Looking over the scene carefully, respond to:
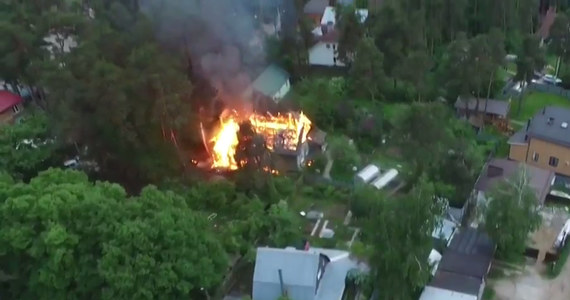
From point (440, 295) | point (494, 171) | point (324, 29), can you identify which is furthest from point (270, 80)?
point (440, 295)

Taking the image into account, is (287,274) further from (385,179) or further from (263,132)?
(263,132)

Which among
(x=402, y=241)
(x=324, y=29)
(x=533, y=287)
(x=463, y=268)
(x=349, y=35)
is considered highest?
(x=349, y=35)

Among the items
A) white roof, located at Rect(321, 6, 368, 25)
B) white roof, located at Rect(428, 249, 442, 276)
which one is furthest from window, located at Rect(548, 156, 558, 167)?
white roof, located at Rect(321, 6, 368, 25)

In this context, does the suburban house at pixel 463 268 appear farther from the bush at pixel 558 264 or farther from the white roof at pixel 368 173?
the white roof at pixel 368 173

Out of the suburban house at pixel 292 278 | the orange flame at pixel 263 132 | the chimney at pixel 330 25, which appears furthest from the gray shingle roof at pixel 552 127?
the chimney at pixel 330 25

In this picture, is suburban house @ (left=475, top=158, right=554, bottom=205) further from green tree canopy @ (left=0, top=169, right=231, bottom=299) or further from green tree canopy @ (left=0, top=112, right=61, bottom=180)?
green tree canopy @ (left=0, top=112, right=61, bottom=180)

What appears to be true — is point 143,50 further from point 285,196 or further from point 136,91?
point 285,196

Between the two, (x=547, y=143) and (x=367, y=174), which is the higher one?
(x=547, y=143)
